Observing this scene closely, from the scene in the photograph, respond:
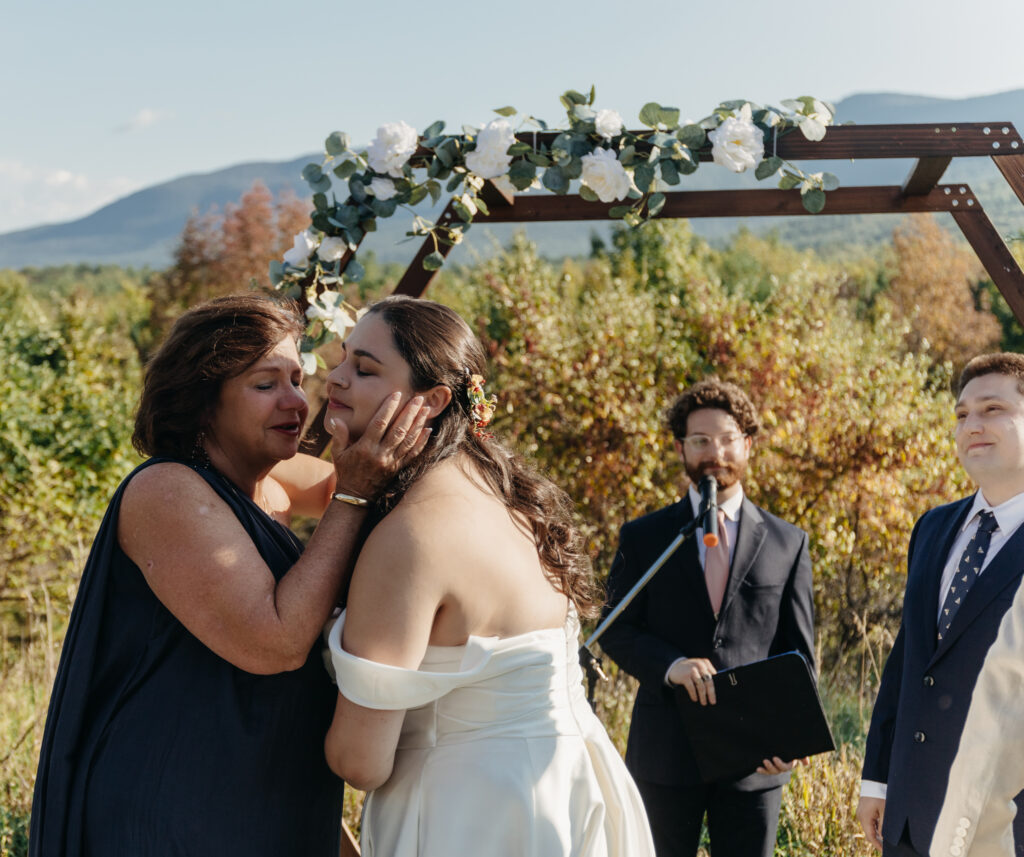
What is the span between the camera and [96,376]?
10.6 metres

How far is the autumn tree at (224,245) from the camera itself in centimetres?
2912

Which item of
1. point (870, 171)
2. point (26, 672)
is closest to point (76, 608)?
point (26, 672)

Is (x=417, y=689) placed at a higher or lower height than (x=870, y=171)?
higher

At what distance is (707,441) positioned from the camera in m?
3.84

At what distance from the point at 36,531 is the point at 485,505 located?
8094 millimetres

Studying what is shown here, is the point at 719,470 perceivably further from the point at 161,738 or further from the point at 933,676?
the point at 161,738

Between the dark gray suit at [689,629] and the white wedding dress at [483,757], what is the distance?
132 cm

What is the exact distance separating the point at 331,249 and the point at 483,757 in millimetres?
2132

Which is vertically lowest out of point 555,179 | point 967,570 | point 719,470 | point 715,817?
point 715,817

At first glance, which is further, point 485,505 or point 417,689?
point 485,505

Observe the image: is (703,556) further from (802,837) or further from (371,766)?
(371,766)

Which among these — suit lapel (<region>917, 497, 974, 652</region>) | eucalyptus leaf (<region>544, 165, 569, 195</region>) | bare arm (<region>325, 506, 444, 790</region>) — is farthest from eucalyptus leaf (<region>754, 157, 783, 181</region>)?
bare arm (<region>325, 506, 444, 790</region>)

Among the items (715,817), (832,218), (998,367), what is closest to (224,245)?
(715,817)

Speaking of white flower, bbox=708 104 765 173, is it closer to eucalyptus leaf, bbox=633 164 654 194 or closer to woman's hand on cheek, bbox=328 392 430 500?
eucalyptus leaf, bbox=633 164 654 194
